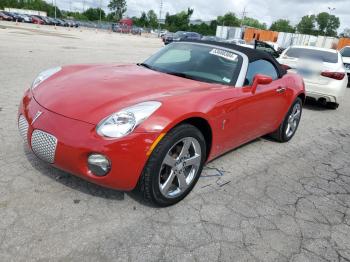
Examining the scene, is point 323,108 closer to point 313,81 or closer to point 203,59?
point 313,81

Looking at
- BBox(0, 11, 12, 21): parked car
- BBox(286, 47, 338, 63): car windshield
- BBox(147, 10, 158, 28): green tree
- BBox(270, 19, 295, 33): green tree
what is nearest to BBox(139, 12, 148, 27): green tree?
BBox(147, 10, 158, 28): green tree

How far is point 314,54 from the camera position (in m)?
8.21

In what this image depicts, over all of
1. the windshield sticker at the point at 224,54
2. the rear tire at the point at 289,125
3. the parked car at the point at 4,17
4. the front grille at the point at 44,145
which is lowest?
the parked car at the point at 4,17

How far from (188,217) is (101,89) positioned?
1386mm

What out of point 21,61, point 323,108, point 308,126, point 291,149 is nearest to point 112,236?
point 291,149

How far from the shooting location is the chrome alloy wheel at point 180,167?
2.94m

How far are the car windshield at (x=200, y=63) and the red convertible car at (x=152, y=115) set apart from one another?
0.01 meters

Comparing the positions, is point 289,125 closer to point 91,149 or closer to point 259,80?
point 259,80

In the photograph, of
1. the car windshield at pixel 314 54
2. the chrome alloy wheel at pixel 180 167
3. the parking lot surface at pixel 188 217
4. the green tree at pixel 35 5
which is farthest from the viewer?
the green tree at pixel 35 5

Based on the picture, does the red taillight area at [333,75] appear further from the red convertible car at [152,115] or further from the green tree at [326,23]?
the green tree at [326,23]

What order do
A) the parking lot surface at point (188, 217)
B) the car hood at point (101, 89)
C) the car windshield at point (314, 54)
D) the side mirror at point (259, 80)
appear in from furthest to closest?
the car windshield at point (314, 54), the side mirror at point (259, 80), the car hood at point (101, 89), the parking lot surface at point (188, 217)

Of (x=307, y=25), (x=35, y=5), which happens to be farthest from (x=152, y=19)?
(x=307, y=25)

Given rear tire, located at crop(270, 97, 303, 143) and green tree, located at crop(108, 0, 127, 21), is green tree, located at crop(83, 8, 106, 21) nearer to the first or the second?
green tree, located at crop(108, 0, 127, 21)

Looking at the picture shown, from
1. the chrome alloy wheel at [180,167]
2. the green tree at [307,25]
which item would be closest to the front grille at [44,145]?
the chrome alloy wheel at [180,167]
